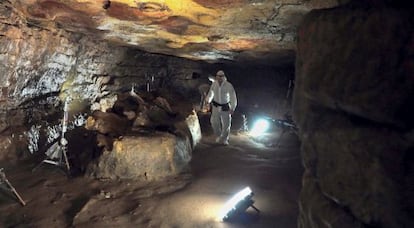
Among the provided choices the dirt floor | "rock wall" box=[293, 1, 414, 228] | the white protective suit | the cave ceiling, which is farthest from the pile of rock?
"rock wall" box=[293, 1, 414, 228]

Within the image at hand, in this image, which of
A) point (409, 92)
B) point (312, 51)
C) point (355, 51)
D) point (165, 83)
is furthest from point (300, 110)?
point (165, 83)

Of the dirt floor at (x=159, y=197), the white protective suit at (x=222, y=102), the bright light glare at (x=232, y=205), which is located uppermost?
the white protective suit at (x=222, y=102)

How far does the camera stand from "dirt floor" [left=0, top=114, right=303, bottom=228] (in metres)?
4.35

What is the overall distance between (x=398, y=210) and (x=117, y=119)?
21.2ft

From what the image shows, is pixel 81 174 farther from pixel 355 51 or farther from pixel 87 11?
pixel 355 51

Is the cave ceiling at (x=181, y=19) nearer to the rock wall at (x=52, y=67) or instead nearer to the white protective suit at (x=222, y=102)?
the rock wall at (x=52, y=67)

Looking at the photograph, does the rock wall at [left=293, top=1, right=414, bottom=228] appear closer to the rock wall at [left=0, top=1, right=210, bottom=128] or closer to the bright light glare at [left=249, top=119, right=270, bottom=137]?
the rock wall at [left=0, top=1, right=210, bottom=128]

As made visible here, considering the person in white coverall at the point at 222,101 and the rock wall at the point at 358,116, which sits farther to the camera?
the person in white coverall at the point at 222,101

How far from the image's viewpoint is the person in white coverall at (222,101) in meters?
8.81

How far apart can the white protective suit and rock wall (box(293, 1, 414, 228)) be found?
6519 millimetres

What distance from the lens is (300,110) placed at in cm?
236

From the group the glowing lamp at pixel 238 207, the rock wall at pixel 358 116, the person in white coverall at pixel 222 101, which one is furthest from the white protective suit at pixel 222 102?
the rock wall at pixel 358 116

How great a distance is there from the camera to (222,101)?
898 centimetres

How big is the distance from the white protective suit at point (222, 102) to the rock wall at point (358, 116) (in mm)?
6519
